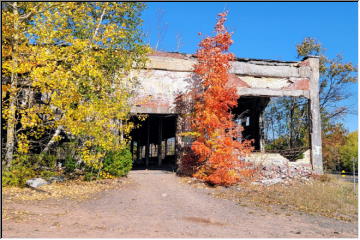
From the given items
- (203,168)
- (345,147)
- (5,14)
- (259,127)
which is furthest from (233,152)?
(345,147)

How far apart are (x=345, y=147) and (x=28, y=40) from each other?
31.9 meters

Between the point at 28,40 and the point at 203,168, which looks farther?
the point at 203,168

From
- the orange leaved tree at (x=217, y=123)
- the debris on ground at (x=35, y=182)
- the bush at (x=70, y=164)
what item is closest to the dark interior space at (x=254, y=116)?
the orange leaved tree at (x=217, y=123)

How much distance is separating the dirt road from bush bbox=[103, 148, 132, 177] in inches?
112

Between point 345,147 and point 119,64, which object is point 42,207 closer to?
point 119,64

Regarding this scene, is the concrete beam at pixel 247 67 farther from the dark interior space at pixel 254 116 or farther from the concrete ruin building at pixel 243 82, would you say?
the dark interior space at pixel 254 116

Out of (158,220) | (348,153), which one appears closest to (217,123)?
(158,220)

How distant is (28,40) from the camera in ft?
37.1

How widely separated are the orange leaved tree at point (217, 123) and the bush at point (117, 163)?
3263mm

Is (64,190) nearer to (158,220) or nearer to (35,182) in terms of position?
(35,182)

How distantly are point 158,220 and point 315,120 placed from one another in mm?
13920

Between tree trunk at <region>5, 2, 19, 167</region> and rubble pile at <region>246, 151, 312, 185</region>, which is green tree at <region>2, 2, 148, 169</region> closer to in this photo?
tree trunk at <region>5, 2, 19, 167</region>

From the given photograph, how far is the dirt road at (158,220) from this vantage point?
661 cm

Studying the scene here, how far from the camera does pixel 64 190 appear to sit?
12141 mm
